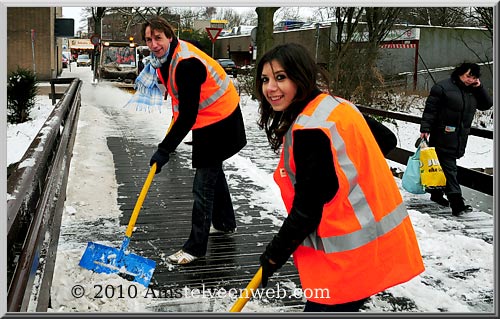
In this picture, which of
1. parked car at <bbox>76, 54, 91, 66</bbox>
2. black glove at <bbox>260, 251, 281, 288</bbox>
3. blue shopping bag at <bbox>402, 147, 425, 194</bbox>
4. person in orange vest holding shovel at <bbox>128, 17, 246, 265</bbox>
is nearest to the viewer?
black glove at <bbox>260, 251, 281, 288</bbox>

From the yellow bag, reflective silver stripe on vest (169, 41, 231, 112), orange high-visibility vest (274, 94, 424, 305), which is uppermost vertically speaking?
reflective silver stripe on vest (169, 41, 231, 112)

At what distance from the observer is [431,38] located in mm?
18828

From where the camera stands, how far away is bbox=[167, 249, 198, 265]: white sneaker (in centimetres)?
423

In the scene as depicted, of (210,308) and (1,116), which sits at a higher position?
(1,116)

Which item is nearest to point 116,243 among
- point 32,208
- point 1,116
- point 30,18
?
point 32,208

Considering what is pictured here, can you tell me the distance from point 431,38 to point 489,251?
50.3 ft

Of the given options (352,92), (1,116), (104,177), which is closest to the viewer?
(1,116)

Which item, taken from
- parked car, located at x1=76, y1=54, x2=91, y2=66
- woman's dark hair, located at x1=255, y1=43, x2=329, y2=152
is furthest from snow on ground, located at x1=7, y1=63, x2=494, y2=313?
parked car, located at x1=76, y1=54, x2=91, y2=66

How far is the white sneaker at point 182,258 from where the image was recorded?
4.23 metres

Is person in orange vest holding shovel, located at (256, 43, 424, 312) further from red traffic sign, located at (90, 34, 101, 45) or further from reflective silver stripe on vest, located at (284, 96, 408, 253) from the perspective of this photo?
red traffic sign, located at (90, 34, 101, 45)

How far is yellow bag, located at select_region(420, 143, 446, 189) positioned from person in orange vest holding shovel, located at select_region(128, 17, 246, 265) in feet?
8.05

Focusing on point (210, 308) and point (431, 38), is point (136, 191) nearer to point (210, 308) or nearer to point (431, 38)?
point (210, 308)

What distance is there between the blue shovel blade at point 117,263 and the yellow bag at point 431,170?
10.8ft

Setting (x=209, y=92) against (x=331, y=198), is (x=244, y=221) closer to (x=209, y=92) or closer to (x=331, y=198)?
(x=209, y=92)
